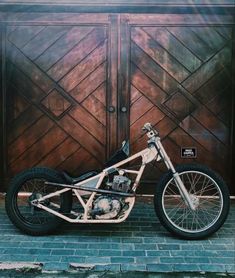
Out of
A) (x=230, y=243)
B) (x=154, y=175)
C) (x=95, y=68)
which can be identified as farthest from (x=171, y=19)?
(x=230, y=243)

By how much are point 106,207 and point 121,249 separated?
492 mm

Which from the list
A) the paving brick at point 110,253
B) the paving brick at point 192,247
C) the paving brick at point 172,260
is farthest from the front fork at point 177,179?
the paving brick at point 110,253

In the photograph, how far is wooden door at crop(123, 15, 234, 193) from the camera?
6.36 meters

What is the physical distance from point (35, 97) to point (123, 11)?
5.37 ft

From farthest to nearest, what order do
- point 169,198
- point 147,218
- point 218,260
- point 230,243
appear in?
point 169,198 → point 147,218 → point 230,243 → point 218,260

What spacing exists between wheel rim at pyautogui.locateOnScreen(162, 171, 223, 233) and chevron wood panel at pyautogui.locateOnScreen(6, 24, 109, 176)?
1.17 metres

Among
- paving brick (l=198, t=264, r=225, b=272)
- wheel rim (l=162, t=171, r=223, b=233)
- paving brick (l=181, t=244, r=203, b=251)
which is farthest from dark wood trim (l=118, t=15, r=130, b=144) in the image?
paving brick (l=198, t=264, r=225, b=272)

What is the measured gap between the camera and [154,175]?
6562 mm

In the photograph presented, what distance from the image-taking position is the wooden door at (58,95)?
639cm

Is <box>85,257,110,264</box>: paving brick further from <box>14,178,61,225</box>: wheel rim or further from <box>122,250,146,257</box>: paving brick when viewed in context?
<box>14,178,61,225</box>: wheel rim

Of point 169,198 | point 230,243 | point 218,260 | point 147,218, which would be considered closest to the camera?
point 218,260

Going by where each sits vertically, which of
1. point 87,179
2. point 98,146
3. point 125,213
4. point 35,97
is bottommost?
point 125,213

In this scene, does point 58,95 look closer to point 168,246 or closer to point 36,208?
point 36,208

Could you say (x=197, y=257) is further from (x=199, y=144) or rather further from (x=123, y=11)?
(x=123, y=11)
